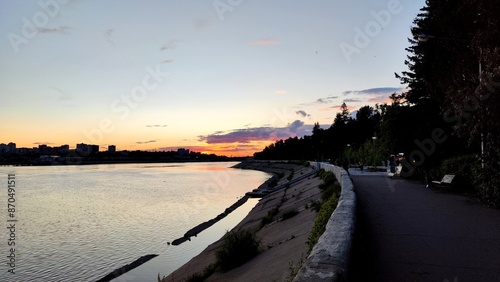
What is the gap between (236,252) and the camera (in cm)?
1324

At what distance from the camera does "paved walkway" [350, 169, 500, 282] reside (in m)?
6.29

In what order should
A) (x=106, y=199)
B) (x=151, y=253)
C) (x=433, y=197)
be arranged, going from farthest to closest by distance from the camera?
(x=106, y=199), (x=151, y=253), (x=433, y=197)

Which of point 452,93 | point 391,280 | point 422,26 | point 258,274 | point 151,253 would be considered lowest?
point 151,253

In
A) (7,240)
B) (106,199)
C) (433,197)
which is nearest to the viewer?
(433,197)

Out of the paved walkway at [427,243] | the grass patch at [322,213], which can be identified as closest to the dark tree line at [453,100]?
the paved walkway at [427,243]

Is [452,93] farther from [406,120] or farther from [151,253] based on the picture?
[406,120]

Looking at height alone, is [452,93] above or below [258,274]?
above

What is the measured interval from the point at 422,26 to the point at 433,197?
2268 cm

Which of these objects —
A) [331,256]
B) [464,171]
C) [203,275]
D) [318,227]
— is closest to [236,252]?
[203,275]

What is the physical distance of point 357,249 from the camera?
7.14 m

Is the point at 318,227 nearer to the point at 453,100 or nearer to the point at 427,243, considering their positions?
the point at 427,243

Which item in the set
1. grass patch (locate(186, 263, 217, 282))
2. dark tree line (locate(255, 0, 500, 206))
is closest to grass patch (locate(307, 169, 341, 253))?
grass patch (locate(186, 263, 217, 282))

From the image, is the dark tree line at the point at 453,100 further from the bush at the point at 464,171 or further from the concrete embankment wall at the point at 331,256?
the concrete embankment wall at the point at 331,256

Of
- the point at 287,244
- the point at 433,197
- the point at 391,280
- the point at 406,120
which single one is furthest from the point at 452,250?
the point at 406,120
